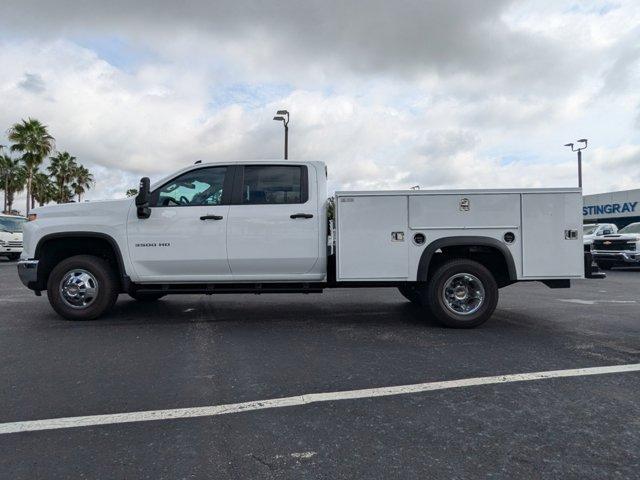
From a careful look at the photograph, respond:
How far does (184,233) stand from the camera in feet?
20.1

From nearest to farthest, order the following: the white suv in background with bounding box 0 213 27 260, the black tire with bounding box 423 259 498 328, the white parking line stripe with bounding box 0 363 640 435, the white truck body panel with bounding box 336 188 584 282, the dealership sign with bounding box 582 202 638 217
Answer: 1. the white parking line stripe with bounding box 0 363 640 435
2. the white truck body panel with bounding box 336 188 584 282
3. the black tire with bounding box 423 259 498 328
4. the white suv in background with bounding box 0 213 27 260
5. the dealership sign with bounding box 582 202 638 217

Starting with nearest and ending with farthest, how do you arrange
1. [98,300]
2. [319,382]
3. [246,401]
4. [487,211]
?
[246,401] < [319,382] < [487,211] < [98,300]

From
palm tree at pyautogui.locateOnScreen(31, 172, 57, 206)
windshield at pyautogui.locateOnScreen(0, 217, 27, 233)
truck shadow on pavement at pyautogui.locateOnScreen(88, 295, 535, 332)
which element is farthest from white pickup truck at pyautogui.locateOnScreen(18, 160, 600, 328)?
palm tree at pyautogui.locateOnScreen(31, 172, 57, 206)

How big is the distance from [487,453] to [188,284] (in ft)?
14.5

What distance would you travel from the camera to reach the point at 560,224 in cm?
596

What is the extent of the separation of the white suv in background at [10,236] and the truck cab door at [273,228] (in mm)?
15894

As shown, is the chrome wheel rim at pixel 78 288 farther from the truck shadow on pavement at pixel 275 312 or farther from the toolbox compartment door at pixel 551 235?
the toolbox compartment door at pixel 551 235

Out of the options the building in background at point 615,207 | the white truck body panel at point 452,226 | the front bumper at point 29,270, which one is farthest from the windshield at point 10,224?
the building in background at point 615,207

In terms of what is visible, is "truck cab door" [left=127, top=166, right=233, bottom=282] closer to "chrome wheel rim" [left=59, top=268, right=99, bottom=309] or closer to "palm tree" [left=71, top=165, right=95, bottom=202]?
"chrome wheel rim" [left=59, top=268, right=99, bottom=309]

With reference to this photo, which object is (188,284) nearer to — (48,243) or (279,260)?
(279,260)

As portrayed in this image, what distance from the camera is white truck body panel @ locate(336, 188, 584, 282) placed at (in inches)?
233

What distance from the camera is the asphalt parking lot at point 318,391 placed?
273cm

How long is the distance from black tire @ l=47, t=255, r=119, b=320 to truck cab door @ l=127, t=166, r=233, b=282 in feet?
1.42

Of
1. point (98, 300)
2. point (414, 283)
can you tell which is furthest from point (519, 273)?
point (98, 300)
